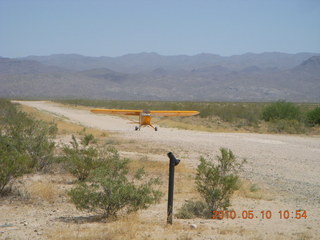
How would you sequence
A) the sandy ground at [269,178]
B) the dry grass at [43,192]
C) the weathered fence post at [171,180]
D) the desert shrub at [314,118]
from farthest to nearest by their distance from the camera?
1. the desert shrub at [314,118]
2. the dry grass at [43,192]
3. the sandy ground at [269,178]
4. the weathered fence post at [171,180]

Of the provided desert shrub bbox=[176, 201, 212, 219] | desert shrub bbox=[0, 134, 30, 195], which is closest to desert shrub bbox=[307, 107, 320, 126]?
desert shrub bbox=[176, 201, 212, 219]

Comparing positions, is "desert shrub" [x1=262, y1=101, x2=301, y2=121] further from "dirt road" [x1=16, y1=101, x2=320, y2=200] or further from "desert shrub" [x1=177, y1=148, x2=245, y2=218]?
"desert shrub" [x1=177, y1=148, x2=245, y2=218]

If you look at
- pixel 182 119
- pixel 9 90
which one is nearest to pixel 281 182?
pixel 182 119

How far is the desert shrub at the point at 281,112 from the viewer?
111ft

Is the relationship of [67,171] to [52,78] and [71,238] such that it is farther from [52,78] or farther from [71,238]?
[52,78]

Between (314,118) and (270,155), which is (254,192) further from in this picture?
(314,118)

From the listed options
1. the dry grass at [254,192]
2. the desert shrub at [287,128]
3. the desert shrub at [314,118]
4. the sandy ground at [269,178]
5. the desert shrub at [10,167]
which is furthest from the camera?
the desert shrub at [314,118]

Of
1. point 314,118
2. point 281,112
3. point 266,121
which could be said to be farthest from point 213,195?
point 266,121

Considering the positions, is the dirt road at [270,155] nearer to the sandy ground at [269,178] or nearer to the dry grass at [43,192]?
the sandy ground at [269,178]

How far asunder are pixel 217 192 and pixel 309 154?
9.29m

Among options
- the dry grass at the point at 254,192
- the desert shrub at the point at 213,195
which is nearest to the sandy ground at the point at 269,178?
the dry grass at the point at 254,192

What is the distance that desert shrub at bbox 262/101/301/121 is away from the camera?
33922 mm

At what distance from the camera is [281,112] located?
113ft

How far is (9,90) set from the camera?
503 ft
